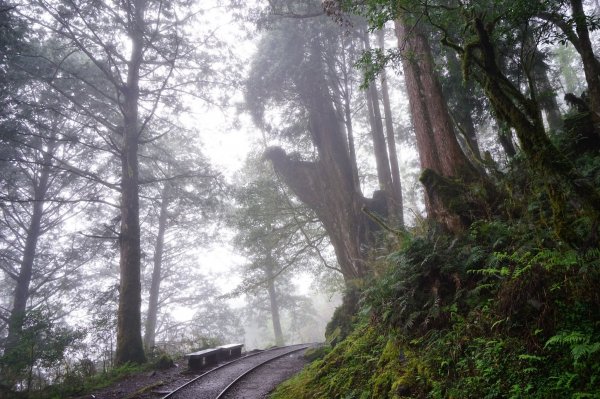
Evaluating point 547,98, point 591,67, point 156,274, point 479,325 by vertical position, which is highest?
point 547,98

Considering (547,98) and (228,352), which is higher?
(547,98)

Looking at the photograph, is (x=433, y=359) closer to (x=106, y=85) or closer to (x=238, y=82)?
(x=238, y=82)

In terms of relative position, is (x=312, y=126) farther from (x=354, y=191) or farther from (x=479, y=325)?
(x=479, y=325)

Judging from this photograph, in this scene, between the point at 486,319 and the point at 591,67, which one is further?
the point at 591,67

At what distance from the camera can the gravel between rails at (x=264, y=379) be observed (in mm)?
7395

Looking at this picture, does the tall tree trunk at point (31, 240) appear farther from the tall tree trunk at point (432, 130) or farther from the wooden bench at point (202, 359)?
the tall tree trunk at point (432, 130)

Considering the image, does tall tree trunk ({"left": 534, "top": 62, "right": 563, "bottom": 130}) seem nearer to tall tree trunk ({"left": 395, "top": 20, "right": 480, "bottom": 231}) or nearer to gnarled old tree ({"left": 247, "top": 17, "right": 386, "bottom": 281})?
tall tree trunk ({"left": 395, "top": 20, "right": 480, "bottom": 231})

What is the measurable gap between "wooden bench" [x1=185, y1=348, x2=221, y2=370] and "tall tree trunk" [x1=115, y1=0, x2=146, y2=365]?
6.69 feet

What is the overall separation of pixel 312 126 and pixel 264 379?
1122 centimetres

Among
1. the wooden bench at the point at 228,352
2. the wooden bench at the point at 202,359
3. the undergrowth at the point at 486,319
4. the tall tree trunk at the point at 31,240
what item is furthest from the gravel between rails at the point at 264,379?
the tall tree trunk at the point at 31,240

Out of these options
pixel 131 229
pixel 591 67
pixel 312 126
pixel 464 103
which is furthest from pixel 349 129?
pixel 131 229

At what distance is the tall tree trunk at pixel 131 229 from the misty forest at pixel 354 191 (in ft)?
0.25

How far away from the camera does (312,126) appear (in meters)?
16.1

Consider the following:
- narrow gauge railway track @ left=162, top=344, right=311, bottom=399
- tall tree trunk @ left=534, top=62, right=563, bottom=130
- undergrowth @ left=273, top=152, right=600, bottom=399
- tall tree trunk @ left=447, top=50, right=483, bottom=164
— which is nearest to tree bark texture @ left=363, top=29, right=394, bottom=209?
tall tree trunk @ left=447, top=50, right=483, bottom=164
